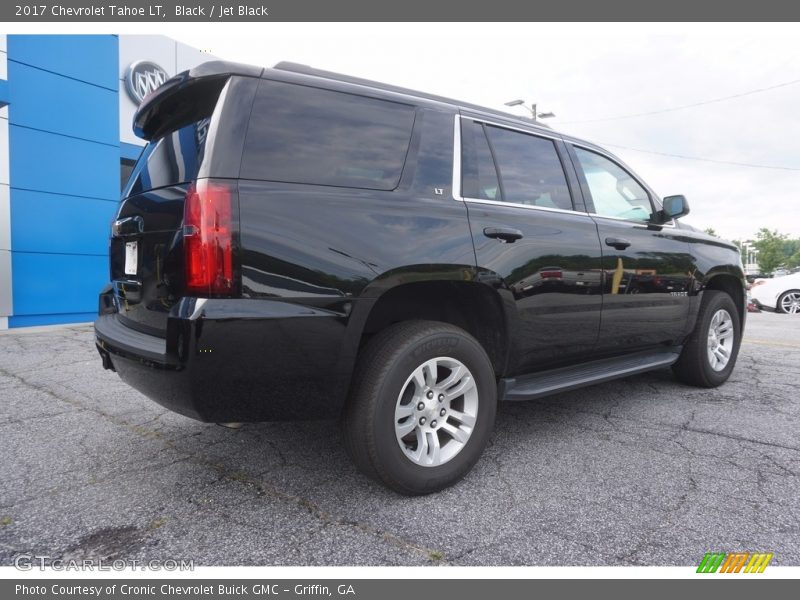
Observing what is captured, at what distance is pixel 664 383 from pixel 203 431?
3.79 meters

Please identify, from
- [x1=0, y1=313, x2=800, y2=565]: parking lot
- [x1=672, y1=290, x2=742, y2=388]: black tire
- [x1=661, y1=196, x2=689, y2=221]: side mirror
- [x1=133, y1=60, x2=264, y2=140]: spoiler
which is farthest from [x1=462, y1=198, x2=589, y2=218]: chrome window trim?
[x1=672, y1=290, x2=742, y2=388]: black tire

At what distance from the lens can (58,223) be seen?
10.1 meters

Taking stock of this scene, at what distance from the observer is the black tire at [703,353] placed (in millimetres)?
4262

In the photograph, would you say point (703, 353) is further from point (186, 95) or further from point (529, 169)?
point (186, 95)

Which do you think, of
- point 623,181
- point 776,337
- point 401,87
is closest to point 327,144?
point 401,87

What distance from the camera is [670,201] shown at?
3965 millimetres

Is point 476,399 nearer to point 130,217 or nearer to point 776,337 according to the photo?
point 130,217

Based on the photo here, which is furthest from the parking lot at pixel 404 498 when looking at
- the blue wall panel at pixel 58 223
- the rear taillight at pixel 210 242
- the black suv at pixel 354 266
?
the blue wall panel at pixel 58 223

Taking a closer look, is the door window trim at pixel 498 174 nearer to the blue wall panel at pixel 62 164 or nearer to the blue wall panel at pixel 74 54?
the blue wall panel at pixel 62 164

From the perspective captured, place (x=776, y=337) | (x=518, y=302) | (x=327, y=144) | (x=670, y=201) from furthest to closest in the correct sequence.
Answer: (x=776, y=337) < (x=670, y=201) < (x=518, y=302) < (x=327, y=144)

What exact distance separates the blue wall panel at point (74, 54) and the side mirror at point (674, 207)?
10.8 metres

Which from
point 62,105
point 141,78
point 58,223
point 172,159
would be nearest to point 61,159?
point 62,105

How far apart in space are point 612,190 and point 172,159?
286cm

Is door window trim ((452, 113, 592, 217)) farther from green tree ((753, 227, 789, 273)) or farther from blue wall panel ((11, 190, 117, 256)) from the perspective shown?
green tree ((753, 227, 789, 273))
